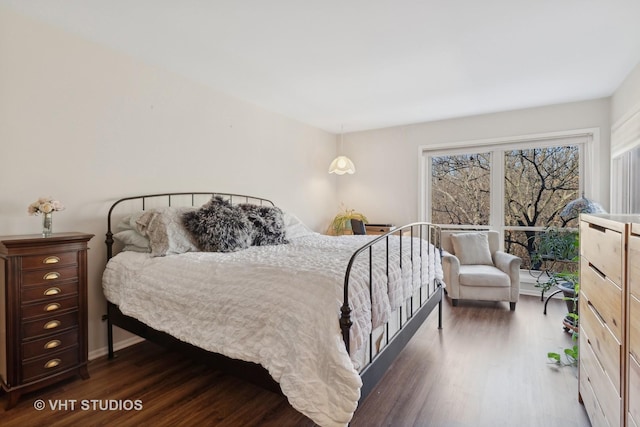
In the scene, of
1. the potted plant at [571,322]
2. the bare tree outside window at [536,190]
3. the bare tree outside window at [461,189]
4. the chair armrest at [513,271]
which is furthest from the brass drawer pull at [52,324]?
the bare tree outside window at [536,190]

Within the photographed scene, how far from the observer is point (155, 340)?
214 cm

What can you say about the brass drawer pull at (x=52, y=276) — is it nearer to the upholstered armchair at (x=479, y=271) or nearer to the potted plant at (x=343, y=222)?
the upholstered armchair at (x=479, y=271)

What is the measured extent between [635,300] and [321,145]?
456cm

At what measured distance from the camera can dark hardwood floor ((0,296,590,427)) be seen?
70.6 inches

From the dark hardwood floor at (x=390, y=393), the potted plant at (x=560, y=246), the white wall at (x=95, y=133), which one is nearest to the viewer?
the dark hardwood floor at (x=390, y=393)

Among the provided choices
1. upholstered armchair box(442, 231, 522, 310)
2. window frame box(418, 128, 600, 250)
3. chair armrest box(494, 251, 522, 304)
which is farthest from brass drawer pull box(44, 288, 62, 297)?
window frame box(418, 128, 600, 250)

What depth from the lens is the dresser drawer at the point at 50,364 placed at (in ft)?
6.40

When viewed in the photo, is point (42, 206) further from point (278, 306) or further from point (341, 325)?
point (341, 325)

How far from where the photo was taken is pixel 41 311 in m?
2.00

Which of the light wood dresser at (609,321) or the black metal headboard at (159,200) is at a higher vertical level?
the black metal headboard at (159,200)

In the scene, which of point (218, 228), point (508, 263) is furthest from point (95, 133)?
point (508, 263)

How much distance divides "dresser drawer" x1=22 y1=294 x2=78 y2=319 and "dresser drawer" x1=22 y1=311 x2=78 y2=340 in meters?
0.04

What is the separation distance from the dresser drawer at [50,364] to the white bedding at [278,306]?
385 millimetres

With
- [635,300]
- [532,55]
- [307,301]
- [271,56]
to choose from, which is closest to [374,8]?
[271,56]
